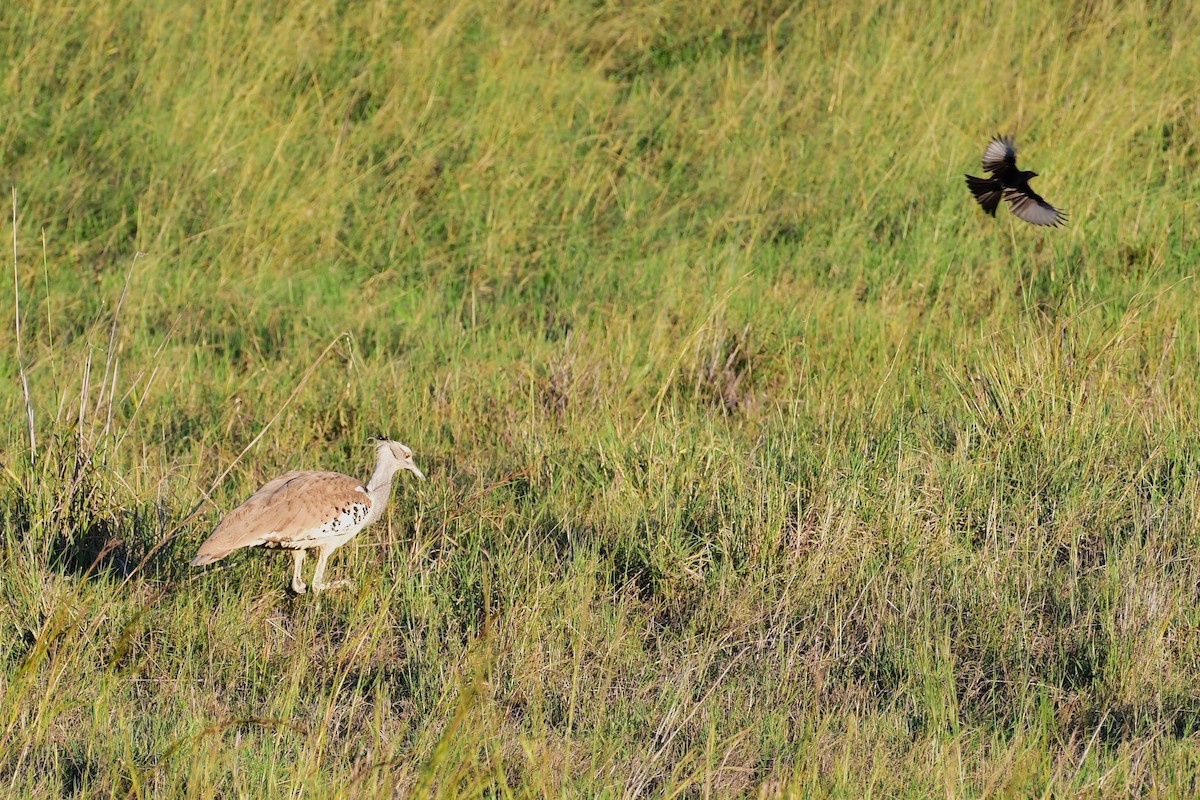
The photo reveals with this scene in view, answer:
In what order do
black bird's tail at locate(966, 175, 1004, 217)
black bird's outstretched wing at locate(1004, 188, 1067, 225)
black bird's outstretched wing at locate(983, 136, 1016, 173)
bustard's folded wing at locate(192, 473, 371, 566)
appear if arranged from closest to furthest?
bustard's folded wing at locate(192, 473, 371, 566) < black bird's outstretched wing at locate(983, 136, 1016, 173) < black bird's outstretched wing at locate(1004, 188, 1067, 225) < black bird's tail at locate(966, 175, 1004, 217)

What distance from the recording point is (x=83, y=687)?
3.68m

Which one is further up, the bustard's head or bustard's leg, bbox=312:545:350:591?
the bustard's head

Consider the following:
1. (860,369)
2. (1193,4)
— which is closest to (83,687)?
(860,369)

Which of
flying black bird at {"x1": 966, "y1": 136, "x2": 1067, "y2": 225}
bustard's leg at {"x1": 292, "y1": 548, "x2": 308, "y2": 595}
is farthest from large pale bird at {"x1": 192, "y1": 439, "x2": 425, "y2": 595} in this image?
flying black bird at {"x1": 966, "y1": 136, "x2": 1067, "y2": 225}

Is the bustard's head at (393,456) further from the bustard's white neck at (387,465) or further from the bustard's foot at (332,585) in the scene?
the bustard's foot at (332,585)

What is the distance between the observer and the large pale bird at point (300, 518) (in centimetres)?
401

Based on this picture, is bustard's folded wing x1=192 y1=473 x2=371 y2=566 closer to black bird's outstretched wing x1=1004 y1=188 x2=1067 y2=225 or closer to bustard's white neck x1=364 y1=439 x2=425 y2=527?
bustard's white neck x1=364 y1=439 x2=425 y2=527

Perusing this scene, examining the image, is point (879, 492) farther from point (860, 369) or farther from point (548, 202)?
point (548, 202)

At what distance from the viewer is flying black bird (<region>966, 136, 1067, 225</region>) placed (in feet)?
15.8

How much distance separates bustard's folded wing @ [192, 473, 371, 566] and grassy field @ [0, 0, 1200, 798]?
191 millimetres

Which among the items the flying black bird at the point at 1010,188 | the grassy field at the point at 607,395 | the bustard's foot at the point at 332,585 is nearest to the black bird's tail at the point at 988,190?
the flying black bird at the point at 1010,188

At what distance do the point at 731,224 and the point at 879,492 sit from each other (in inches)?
99.4

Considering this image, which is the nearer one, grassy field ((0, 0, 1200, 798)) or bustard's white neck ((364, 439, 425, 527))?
grassy field ((0, 0, 1200, 798))

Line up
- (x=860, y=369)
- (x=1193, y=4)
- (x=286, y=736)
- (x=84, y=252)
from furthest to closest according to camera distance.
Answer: (x=1193, y=4)
(x=84, y=252)
(x=860, y=369)
(x=286, y=736)
